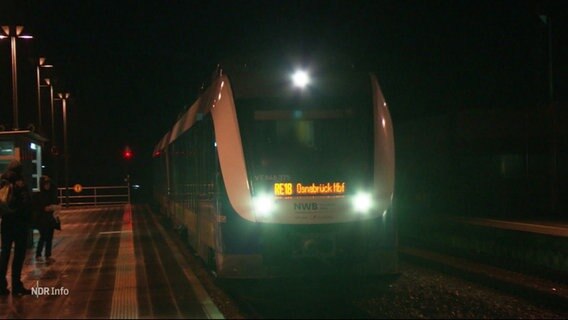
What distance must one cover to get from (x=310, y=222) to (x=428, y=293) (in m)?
2.16

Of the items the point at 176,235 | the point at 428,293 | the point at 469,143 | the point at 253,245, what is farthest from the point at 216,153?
the point at 469,143

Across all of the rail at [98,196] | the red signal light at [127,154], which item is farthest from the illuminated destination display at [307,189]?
the rail at [98,196]

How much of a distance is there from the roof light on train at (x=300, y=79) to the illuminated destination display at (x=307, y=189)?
4.55ft

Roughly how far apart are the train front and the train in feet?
0.04

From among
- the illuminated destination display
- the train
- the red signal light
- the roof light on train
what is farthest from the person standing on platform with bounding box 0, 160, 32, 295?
the red signal light

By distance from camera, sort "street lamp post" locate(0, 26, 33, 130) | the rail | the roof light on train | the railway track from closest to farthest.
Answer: the railway track
the roof light on train
"street lamp post" locate(0, 26, 33, 130)
the rail

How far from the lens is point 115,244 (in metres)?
16.8

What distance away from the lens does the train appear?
9.06 meters

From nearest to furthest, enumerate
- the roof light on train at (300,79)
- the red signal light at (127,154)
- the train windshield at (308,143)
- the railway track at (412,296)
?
the railway track at (412,296) < the train windshield at (308,143) < the roof light on train at (300,79) < the red signal light at (127,154)

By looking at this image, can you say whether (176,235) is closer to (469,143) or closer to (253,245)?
→ (253,245)

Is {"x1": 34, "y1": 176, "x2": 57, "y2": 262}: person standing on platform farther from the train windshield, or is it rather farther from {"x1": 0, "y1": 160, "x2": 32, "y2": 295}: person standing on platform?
the train windshield

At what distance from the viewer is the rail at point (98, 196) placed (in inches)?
1645

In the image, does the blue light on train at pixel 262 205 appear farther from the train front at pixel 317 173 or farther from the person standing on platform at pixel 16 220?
the person standing on platform at pixel 16 220

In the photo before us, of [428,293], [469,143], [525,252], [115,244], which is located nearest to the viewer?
[428,293]
